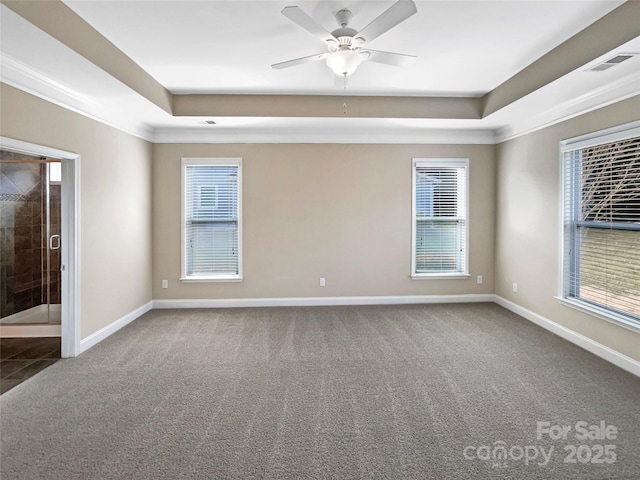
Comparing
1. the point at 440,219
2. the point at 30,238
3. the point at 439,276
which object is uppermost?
the point at 440,219

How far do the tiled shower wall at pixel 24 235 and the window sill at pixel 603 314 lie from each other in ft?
20.5

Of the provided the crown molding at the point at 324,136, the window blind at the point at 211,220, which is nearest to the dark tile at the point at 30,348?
the window blind at the point at 211,220

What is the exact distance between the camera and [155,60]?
3264mm

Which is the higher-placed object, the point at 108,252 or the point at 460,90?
the point at 460,90

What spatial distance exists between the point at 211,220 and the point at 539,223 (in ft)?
14.6

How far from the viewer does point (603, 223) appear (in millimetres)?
3369

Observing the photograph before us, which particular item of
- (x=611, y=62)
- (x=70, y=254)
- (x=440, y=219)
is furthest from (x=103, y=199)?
(x=611, y=62)

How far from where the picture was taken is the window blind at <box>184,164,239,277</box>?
5.07m

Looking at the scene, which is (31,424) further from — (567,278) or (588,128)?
(588,128)

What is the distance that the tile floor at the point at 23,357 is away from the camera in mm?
2975

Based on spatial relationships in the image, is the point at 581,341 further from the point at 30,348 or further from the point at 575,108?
the point at 30,348

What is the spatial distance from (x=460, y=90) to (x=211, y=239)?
3.93m

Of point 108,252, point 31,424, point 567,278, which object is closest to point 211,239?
point 108,252

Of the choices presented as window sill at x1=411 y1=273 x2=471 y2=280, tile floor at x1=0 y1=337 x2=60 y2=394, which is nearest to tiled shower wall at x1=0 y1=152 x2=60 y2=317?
tile floor at x1=0 y1=337 x2=60 y2=394
